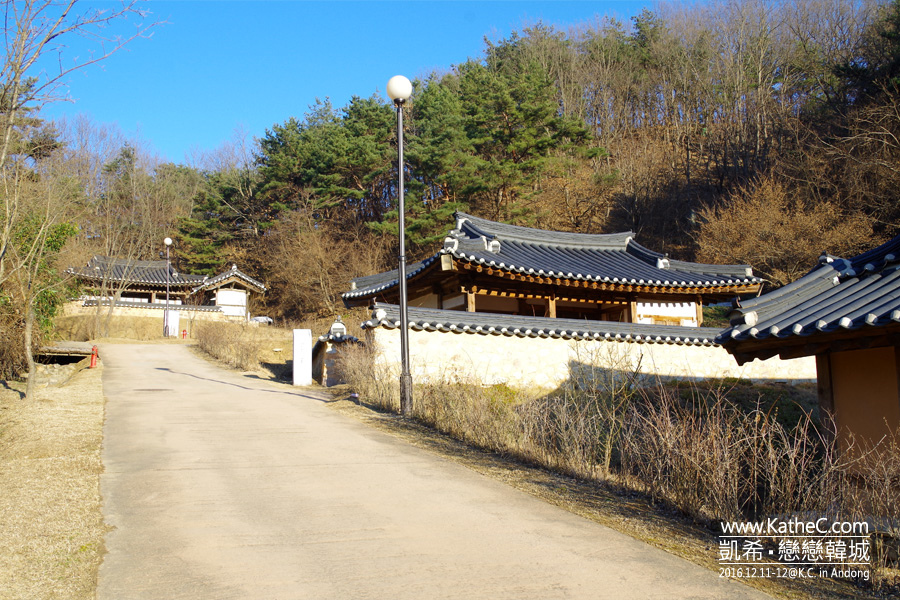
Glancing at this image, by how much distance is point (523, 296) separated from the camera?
18000 mm

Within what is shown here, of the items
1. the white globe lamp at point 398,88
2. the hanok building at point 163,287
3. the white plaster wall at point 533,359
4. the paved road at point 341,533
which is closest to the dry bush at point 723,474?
the paved road at point 341,533

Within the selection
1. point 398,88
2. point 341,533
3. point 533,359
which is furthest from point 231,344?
point 341,533

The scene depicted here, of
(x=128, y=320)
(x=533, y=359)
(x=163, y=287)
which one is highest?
(x=163, y=287)

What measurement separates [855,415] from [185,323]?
39047mm

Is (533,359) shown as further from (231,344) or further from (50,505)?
(231,344)

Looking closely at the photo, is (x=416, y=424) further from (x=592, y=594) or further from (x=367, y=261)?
(x=367, y=261)

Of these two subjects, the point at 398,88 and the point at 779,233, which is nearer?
the point at 398,88

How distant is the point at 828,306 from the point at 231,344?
22.7 meters

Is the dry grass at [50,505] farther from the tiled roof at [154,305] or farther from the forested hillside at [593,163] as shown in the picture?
the tiled roof at [154,305]

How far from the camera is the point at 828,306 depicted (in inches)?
294

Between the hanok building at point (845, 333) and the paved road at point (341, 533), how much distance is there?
136 inches

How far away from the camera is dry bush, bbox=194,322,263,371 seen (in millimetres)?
23656

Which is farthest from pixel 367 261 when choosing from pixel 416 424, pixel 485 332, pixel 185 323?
pixel 416 424

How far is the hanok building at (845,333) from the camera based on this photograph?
21.5 feet
